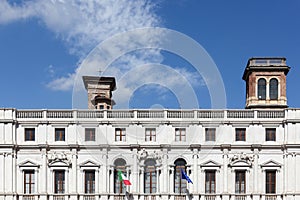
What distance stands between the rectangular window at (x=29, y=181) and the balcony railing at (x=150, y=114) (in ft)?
19.9

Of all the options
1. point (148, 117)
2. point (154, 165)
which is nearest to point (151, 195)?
point (154, 165)

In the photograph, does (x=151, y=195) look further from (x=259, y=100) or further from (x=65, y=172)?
(x=259, y=100)

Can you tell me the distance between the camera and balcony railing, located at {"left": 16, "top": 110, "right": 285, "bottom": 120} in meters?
45.6

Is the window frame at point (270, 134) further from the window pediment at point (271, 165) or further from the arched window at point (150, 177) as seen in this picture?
the arched window at point (150, 177)

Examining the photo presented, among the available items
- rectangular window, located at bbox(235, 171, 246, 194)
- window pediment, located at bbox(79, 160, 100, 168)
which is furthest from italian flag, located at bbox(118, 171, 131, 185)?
rectangular window, located at bbox(235, 171, 246, 194)

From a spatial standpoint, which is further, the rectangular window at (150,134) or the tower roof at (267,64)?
the tower roof at (267,64)

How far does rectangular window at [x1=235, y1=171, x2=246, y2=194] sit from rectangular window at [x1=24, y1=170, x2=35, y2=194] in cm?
2199

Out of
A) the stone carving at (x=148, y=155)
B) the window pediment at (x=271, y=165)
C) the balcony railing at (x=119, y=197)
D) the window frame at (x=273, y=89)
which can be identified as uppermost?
the window frame at (x=273, y=89)

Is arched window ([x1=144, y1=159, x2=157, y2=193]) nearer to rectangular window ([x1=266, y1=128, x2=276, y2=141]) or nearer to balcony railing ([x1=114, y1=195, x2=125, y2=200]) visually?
balcony railing ([x1=114, y1=195, x2=125, y2=200])

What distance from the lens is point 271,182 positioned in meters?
45.1

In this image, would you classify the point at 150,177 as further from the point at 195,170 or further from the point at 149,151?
the point at 195,170

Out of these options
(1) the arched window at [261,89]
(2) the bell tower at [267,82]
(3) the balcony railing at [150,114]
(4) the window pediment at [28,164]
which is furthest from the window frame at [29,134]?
(1) the arched window at [261,89]

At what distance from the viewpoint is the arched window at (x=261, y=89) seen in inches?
2156

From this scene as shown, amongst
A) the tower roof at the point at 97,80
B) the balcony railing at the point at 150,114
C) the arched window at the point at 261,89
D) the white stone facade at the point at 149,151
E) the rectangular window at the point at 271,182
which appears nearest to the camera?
the white stone facade at the point at 149,151
